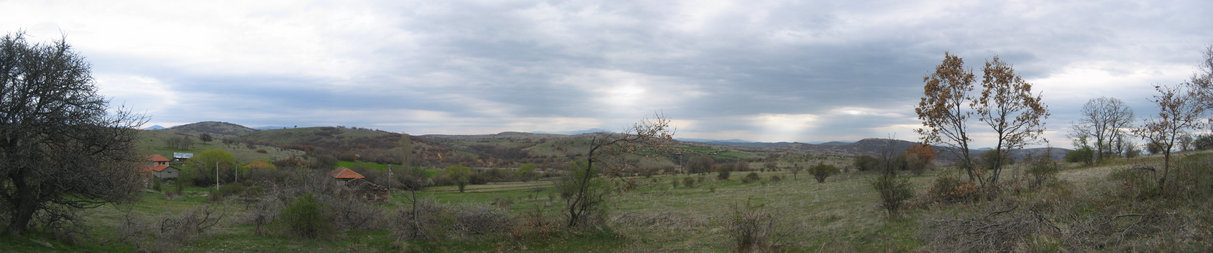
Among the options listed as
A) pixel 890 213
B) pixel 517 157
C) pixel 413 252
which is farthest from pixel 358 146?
pixel 890 213

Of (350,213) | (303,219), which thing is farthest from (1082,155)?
(303,219)

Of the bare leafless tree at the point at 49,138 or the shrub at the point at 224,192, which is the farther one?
the shrub at the point at 224,192

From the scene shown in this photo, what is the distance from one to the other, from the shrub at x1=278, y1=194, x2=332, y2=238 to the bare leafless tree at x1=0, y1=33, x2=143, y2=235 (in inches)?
174

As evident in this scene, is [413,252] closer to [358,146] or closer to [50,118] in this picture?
[50,118]

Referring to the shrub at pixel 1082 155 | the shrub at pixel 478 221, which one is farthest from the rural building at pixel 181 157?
the shrub at pixel 1082 155

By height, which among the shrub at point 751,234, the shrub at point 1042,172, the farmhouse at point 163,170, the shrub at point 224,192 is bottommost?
the shrub at point 224,192

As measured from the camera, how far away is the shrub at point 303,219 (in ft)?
53.1

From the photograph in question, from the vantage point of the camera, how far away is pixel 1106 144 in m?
46.3

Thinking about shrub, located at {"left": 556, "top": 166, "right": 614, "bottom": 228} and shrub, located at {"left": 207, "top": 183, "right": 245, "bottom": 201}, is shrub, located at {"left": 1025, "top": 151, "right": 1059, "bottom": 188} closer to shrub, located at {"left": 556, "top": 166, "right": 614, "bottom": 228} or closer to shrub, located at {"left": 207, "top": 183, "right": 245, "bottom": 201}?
shrub, located at {"left": 556, "top": 166, "right": 614, "bottom": 228}

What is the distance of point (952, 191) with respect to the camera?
17234 mm

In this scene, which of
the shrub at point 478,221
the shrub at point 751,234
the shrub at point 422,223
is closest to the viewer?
the shrub at point 751,234

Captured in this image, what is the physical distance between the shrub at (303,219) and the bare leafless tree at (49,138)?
4.41 meters

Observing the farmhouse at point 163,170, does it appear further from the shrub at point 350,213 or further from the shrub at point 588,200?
the shrub at point 588,200

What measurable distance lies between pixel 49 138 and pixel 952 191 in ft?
83.0
